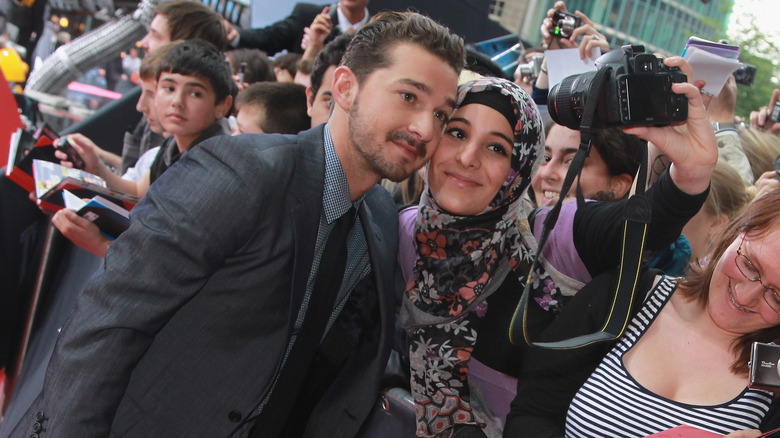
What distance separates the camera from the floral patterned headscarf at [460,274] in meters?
1.99

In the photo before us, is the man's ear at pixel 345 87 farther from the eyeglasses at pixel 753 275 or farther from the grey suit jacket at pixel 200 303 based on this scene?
the eyeglasses at pixel 753 275

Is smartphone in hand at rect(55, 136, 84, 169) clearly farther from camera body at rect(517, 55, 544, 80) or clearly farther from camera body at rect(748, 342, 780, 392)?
camera body at rect(748, 342, 780, 392)

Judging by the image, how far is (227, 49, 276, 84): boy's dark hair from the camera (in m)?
5.14

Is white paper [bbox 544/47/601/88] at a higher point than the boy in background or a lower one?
higher

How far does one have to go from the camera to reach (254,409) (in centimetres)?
194

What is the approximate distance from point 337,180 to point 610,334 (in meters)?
0.88

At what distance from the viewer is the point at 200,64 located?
3.43 m

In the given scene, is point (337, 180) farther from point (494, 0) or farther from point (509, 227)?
point (494, 0)

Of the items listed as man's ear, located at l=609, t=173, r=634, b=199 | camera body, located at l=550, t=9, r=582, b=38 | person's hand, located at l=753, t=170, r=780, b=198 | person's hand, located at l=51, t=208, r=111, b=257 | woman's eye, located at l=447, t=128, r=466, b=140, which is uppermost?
camera body, located at l=550, t=9, r=582, b=38

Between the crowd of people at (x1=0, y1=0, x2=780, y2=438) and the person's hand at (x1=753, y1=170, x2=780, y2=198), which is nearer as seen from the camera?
the crowd of people at (x1=0, y1=0, x2=780, y2=438)

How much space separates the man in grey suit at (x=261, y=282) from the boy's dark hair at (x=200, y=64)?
1554 mm

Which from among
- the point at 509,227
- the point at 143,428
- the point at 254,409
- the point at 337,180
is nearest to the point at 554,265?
the point at 509,227

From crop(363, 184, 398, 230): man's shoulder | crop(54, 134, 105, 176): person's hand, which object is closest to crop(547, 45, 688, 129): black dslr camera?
crop(363, 184, 398, 230): man's shoulder

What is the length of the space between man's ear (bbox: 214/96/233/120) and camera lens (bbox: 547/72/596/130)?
2.18m
